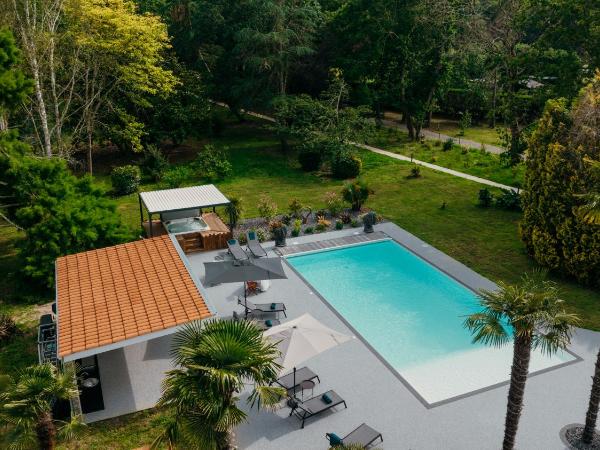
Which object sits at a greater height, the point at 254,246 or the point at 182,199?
the point at 182,199

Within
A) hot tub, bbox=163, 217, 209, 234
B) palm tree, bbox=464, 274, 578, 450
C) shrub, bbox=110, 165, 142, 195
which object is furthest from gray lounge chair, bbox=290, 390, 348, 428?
shrub, bbox=110, 165, 142, 195

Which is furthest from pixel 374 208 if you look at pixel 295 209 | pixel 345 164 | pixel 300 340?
pixel 300 340

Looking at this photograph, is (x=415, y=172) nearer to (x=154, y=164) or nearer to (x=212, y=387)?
(x=154, y=164)

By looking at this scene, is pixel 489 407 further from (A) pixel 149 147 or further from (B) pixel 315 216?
(A) pixel 149 147

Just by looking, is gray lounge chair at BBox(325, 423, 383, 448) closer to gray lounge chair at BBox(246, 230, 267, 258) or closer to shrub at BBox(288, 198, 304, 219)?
gray lounge chair at BBox(246, 230, 267, 258)

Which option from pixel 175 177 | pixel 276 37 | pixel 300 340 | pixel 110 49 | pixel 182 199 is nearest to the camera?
pixel 300 340

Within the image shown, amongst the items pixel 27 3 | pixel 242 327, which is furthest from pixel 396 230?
pixel 27 3
